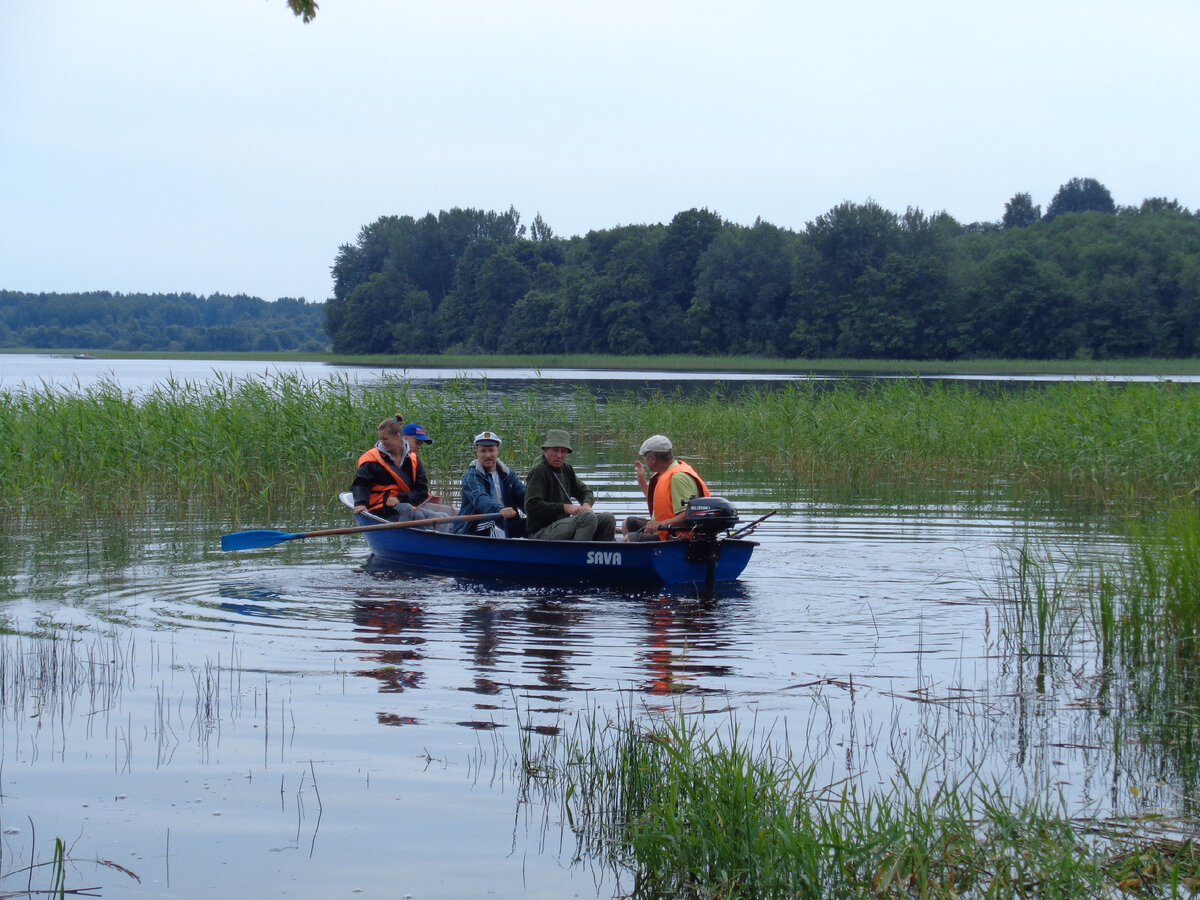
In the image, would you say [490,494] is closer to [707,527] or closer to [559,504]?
[559,504]

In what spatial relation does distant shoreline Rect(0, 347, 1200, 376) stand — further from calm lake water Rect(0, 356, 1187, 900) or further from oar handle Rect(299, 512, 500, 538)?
calm lake water Rect(0, 356, 1187, 900)

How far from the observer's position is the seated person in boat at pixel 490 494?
1041cm

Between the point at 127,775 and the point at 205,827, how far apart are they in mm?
769

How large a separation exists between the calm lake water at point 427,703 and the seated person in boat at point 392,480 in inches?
37.2

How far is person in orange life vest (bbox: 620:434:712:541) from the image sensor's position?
30.7 feet

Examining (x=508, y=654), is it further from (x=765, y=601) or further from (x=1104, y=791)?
(x=1104, y=791)

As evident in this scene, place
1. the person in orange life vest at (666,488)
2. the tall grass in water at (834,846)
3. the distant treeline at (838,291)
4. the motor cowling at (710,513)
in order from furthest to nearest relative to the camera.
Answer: the distant treeline at (838,291) < the person in orange life vest at (666,488) < the motor cowling at (710,513) < the tall grass in water at (834,846)

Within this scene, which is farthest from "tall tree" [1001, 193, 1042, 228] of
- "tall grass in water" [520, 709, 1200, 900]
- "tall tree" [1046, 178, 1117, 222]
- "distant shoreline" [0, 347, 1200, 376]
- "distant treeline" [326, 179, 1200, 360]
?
"tall grass in water" [520, 709, 1200, 900]

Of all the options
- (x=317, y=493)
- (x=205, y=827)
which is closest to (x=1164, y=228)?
(x=317, y=493)

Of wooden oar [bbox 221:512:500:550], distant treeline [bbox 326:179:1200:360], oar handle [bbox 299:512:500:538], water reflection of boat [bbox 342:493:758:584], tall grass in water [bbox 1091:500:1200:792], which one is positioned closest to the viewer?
tall grass in water [bbox 1091:500:1200:792]

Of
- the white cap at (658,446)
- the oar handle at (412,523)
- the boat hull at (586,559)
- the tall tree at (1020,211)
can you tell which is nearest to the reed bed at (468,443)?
the oar handle at (412,523)

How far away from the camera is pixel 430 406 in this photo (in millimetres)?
17203

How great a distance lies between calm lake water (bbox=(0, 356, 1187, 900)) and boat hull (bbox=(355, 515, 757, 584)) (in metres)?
0.18

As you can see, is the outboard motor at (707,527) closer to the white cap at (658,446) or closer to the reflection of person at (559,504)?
the white cap at (658,446)
